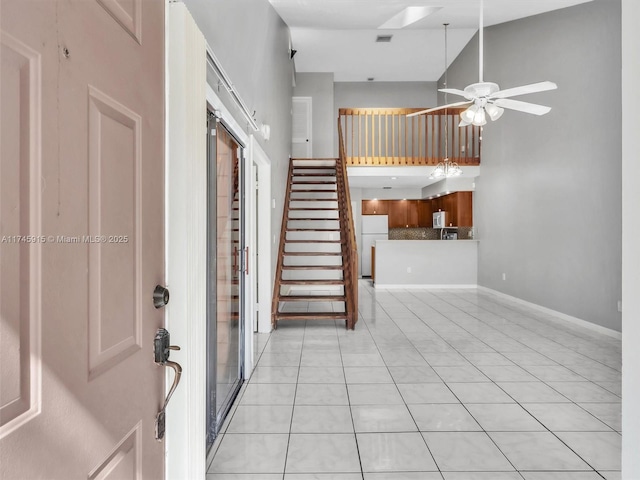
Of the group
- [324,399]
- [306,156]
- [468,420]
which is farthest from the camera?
[306,156]

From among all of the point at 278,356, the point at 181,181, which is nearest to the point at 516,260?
the point at 278,356

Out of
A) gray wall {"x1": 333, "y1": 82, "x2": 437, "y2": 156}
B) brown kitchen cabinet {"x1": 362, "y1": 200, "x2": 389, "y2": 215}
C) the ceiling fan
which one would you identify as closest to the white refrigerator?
brown kitchen cabinet {"x1": 362, "y1": 200, "x2": 389, "y2": 215}

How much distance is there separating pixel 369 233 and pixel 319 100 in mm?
3688

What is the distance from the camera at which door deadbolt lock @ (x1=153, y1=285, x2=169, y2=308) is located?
0.95 meters

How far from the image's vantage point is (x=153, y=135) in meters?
0.95

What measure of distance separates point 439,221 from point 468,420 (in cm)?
758

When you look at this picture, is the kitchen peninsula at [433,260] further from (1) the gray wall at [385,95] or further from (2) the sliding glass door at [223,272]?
(2) the sliding glass door at [223,272]

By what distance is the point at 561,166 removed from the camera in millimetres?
5223

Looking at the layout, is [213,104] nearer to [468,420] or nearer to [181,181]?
[181,181]

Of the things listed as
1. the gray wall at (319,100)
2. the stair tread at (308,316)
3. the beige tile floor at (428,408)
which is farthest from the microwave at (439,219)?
the stair tread at (308,316)

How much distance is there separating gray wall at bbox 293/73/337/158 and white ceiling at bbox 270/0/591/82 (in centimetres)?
19

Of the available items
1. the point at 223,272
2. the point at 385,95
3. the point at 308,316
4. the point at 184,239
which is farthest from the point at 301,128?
the point at 184,239

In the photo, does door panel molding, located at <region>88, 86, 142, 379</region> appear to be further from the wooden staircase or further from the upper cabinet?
the upper cabinet

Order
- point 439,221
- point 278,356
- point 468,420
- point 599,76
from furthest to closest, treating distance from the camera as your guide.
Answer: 1. point 439,221
2. point 599,76
3. point 278,356
4. point 468,420
